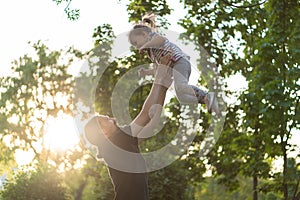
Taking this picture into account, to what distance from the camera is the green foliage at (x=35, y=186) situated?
16.7 metres

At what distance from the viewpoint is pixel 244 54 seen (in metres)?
15.7

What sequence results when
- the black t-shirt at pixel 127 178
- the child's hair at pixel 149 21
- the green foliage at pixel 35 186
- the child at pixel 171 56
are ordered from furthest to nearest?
the green foliage at pixel 35 186 → the child's hair at pixel 149 21 → the child at pixel 171 56 → the black t-shirt at pixel 127 178

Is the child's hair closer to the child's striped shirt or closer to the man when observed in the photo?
the child's striped shirt

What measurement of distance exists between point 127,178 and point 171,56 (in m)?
1.33

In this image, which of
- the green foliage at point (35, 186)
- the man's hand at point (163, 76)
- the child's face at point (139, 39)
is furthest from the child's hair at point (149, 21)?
the green foliage at point (35, 186)

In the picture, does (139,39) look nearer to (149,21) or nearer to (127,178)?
(149,21)

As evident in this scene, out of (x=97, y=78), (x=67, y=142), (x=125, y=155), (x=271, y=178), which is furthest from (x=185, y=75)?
(x=67, y=142)

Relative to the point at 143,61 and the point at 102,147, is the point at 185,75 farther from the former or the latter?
the point at 143,61

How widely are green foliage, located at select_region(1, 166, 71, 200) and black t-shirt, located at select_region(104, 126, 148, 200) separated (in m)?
13.0

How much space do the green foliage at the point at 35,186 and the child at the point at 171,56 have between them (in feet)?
40.9

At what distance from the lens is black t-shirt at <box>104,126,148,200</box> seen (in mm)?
4285

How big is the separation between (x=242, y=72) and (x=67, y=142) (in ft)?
66.2

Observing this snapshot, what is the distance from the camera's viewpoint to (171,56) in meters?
4.99

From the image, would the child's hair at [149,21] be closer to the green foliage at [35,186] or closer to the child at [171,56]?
the child at [171,56]
